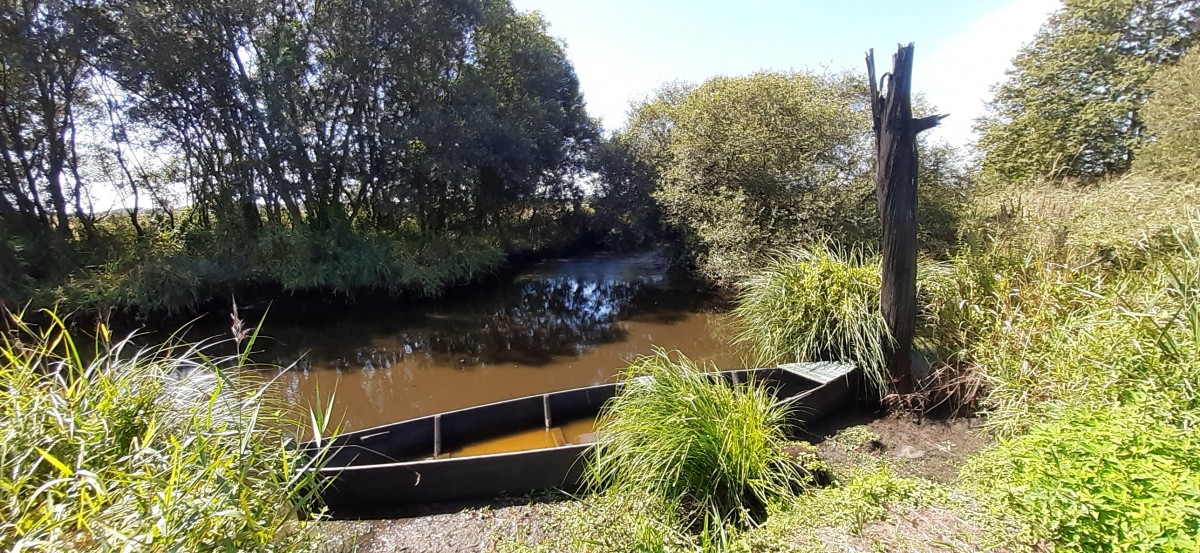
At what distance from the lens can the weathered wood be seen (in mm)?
3553

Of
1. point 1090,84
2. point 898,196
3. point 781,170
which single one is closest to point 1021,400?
point 898,196

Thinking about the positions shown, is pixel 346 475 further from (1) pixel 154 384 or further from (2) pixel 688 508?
(2) pixel 688 508

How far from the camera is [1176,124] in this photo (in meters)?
7.59

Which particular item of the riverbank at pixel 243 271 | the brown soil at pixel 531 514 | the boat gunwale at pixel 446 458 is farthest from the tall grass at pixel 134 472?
the riverbank at pixel 243 271

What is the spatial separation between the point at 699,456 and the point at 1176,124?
10428 mm

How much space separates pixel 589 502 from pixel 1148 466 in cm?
247

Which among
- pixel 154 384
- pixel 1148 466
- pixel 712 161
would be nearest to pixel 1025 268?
pixel 1148 466

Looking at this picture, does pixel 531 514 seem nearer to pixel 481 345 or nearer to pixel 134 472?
pixel 134 472

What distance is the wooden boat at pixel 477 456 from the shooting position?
3.13 metres

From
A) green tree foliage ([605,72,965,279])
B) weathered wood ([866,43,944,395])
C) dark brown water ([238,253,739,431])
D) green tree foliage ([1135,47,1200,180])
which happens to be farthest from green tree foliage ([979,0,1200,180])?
weathered wood ([866,43,944,395])

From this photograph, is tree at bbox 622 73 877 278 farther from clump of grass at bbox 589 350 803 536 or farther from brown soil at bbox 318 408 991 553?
clump of grass at bbox 589 350 803 536

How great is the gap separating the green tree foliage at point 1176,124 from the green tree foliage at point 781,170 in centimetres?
293

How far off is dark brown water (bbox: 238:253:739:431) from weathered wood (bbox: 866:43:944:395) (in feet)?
7.65

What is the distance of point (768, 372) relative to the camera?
4.46m
